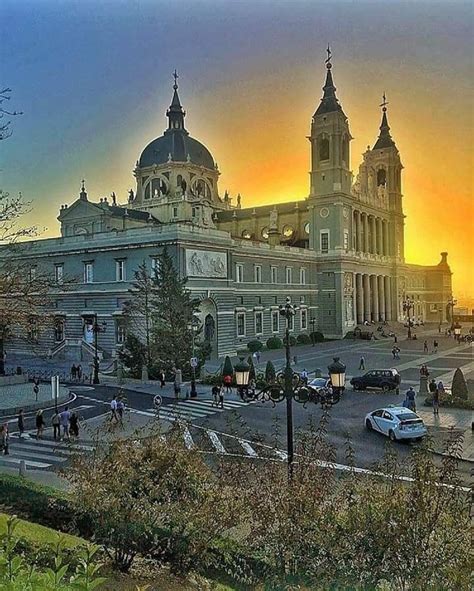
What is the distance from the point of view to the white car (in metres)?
19.4

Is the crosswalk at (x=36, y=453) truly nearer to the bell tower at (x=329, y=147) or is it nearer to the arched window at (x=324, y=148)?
the bell tower at (x=329, y=147)

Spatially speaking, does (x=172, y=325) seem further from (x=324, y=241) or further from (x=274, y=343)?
(x=324, y=241)

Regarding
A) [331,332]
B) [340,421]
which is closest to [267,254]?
[331,332]

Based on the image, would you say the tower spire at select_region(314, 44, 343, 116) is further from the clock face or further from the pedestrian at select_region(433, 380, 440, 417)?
the pedestrian at select_region(433, 380, 440, 417)

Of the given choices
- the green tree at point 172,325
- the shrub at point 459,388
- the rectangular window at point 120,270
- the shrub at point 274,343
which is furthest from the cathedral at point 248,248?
the shrub at point 459,388

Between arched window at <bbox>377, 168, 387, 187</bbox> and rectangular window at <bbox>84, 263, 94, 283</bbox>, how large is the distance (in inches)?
1964

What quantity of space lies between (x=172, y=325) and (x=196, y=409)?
1018 centimetres

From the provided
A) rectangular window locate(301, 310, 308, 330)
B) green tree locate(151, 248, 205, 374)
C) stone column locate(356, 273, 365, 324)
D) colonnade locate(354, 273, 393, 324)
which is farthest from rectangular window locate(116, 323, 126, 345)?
stone column locate(356, 273, 365, 324)

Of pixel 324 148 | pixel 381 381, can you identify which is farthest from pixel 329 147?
pixel 381 381

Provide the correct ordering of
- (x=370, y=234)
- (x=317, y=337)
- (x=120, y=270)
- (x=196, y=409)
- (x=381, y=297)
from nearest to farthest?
(x=196, y=409) < (x=120, y=270) < (x=317, y=337) < (x=370, y=234) < (x=381, y=297)

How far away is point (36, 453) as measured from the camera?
18.5 m

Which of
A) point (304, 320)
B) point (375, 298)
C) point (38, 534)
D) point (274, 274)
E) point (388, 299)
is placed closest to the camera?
point (38, 534)

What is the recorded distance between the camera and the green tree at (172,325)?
3497cm

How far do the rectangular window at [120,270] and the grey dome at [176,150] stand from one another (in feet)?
93.2
